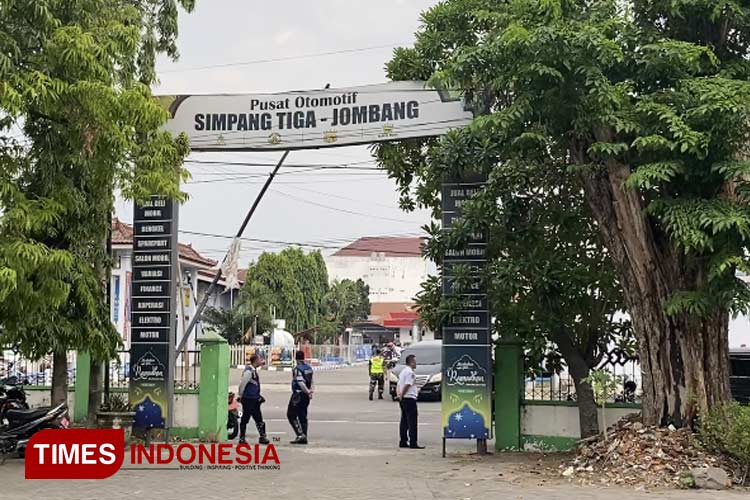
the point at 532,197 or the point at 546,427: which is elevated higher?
the point at 532,197

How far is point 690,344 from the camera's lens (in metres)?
11.9

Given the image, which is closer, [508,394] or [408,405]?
[508,394]

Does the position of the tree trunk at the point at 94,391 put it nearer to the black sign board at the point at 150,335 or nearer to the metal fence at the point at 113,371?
the metal fence at the point at 113,371

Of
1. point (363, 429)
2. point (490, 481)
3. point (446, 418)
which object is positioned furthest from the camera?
point (363, 429)

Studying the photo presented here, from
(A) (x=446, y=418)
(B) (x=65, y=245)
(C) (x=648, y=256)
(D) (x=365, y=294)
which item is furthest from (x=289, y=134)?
→ (D) (x=365, y=294)

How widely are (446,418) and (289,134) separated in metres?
5.28

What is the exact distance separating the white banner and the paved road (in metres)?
5.06

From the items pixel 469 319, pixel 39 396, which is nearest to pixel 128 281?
pixel 39 396

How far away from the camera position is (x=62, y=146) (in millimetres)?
11648

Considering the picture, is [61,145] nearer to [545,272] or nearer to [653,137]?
[545,272]

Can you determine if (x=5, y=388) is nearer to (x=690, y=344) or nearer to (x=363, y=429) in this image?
(x=363, y=429)

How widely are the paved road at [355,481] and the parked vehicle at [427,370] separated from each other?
33.0 ft

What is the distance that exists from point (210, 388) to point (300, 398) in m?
1.55

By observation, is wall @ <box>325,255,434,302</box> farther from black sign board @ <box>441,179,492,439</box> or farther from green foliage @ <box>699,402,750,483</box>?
green foliage @ <box>699,402,750,483</box>
